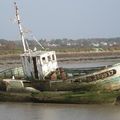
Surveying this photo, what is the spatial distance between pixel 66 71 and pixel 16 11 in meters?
4.50

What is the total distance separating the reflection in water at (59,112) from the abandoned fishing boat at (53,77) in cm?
115

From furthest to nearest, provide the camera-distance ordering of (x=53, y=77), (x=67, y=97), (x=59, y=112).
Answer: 1. (x=53, y=77)
2. (x=67, y=97)
3. (x=59, y=112)

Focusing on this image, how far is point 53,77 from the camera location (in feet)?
93.0

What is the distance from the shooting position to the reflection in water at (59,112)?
23.7m

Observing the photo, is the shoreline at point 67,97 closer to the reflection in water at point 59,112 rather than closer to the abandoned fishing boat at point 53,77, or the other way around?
the reflection in water at point 59,112

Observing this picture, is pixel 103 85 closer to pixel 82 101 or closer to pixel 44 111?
pixel 82 101

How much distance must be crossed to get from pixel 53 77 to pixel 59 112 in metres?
3.57

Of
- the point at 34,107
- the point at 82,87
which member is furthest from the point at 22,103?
the point at 82,87

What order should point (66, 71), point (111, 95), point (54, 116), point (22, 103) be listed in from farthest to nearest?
point (66, 71) → point (22, 103) → point (111, 95) → point (54, 116)

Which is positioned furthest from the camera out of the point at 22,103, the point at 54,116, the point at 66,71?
the point at 66,71

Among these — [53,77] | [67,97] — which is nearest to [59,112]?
[67,97]

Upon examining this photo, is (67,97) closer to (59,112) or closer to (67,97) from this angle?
(67,97)

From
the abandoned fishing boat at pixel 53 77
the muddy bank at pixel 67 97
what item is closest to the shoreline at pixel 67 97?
the muddy bank at pixel 67 97

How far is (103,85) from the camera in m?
26.6
